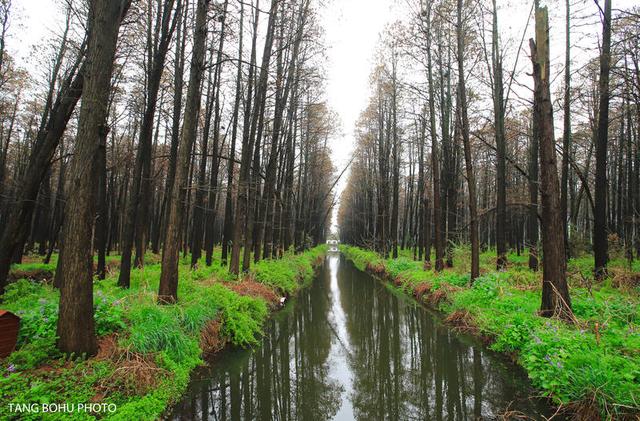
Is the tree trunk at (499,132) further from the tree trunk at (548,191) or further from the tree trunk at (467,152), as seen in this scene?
the tree trunk at (548,191)

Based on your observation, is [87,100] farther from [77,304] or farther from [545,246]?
[545,246]

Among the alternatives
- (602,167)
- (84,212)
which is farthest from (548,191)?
(84,212)

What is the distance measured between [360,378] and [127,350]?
373 cm

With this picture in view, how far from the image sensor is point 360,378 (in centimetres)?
552

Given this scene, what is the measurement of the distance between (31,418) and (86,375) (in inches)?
28.7

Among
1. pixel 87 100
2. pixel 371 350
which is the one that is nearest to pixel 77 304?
pixel 87 100

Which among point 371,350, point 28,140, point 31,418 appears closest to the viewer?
point 31,418

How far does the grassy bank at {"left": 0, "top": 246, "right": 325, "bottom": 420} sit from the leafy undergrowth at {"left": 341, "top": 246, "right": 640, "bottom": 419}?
5140mm

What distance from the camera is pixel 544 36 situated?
629cm

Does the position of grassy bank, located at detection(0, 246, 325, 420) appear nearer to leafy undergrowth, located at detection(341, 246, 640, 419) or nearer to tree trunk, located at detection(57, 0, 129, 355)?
tree trunk, located at detection(57, 0, 129, 355)

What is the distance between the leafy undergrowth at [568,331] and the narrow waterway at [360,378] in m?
0.43

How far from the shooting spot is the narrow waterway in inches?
170

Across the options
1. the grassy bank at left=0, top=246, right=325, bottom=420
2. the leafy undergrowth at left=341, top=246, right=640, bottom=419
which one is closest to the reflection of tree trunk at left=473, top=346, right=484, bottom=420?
the leafy undergrowth at left=341, top=246, right=640, bottom=419

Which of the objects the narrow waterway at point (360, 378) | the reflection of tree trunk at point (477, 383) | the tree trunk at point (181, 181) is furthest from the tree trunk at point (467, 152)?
the tree trunk at point (181, 181)
